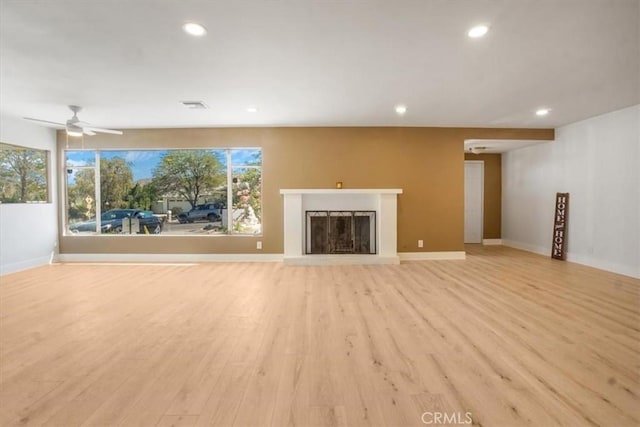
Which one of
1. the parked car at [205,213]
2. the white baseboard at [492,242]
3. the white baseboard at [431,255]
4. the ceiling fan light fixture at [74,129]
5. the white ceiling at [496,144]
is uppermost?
the white ceiling at [496,144]

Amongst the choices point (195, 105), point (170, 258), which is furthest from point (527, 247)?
point (170, 258)

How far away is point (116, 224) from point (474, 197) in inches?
334

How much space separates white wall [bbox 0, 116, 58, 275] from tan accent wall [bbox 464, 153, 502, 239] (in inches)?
370

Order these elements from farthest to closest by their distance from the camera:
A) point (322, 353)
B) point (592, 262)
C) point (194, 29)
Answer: point (592, 262) → point (194, 29) → point (322, 353)

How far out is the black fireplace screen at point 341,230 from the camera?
5.54 meters

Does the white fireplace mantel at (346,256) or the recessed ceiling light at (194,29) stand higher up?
the recessed ceiling light at (194,29)

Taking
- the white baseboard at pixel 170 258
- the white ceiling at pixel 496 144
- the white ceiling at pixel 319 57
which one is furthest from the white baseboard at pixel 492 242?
the white baseboard at pixel 170 258

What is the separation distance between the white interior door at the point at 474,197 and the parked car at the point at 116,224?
7.44 m

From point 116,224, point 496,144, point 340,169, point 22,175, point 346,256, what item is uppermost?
point 496,144

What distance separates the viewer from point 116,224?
587 cm

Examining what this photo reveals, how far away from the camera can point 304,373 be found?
196 cm

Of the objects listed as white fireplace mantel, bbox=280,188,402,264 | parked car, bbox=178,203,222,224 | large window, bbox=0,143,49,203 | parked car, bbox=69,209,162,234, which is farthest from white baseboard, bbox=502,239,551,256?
large window, bbox=0,143,49,203

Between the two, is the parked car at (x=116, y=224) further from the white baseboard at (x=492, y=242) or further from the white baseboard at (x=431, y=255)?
the white baseboard at (x=492, y=242)

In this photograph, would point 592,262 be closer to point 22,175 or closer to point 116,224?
point 116,224
